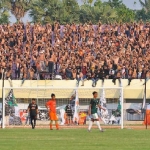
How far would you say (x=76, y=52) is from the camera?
61.0 meters

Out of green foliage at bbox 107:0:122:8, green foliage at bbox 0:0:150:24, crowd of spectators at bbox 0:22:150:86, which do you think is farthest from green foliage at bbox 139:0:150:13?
crowd of spectators at bbox 0:22:150:86

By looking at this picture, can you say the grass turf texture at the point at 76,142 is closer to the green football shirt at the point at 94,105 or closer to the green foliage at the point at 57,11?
the green football shirt at the point at 94,105

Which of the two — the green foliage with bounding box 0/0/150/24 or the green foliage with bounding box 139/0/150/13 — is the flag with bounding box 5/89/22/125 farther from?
the green foliage with bounding box 139/0/150/13

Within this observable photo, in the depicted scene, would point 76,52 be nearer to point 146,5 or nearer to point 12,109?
point 12,109

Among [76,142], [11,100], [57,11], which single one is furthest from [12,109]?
[57,11]

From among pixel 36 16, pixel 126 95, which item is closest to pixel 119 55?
pixel 126 95

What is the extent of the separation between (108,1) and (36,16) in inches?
1454

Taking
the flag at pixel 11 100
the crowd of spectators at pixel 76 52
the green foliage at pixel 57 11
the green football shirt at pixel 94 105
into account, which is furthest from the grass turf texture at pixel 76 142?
the green foliage at pixel 57 11

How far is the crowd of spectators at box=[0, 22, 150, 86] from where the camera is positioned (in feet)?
191

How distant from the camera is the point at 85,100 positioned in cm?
5178

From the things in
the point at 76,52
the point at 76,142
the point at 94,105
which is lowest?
the point at 76,142

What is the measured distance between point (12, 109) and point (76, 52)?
12.7m

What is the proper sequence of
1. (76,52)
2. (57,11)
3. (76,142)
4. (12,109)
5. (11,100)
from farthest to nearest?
(57,11) → (76,52) → (11,100) → (12,109) → (76,142)

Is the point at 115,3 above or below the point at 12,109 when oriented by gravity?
above
